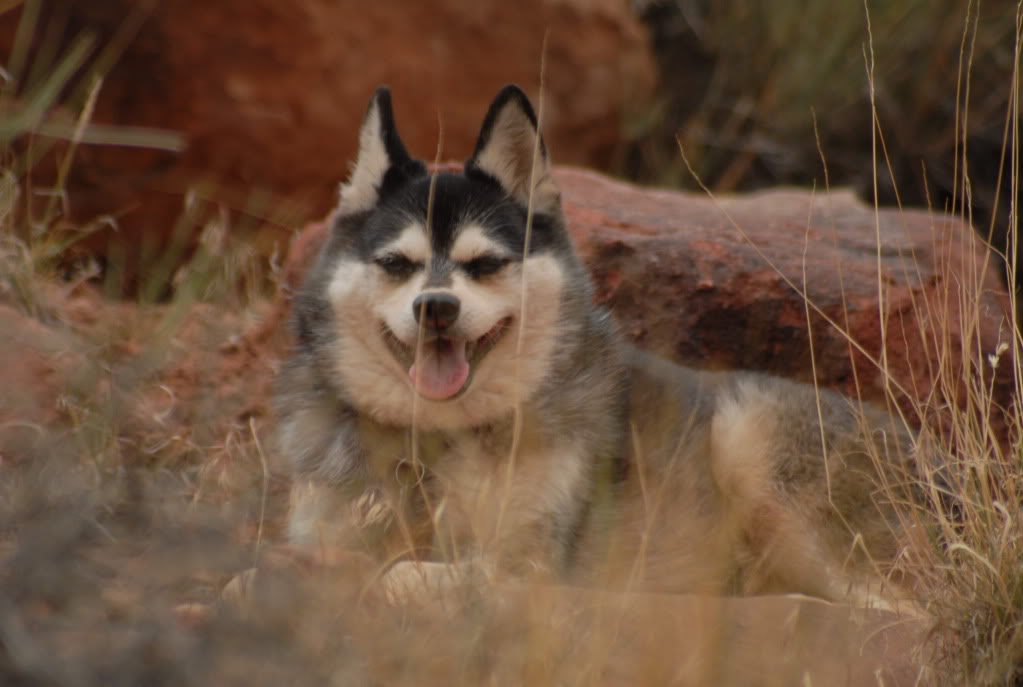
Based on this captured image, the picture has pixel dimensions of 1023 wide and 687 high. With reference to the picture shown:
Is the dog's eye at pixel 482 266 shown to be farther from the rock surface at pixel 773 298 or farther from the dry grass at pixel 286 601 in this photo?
the rock surface at pixel 773 298

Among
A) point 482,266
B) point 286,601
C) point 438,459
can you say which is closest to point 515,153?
point 482,266

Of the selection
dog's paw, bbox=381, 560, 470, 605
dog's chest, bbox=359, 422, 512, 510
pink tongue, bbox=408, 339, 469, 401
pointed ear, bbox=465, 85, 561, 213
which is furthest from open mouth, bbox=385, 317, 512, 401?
dog's paw, bbox=381, 560, 470, 605

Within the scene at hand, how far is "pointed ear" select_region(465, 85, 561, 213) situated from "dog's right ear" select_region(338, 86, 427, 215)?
256 millimetres

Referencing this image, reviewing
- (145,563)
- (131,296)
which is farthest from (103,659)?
(131,296)

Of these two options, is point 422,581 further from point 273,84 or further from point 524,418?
point 273,84

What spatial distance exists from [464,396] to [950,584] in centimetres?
177

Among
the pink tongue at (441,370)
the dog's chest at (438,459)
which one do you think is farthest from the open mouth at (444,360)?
the dog's chest at (438,459)

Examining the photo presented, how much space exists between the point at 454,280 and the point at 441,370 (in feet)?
1.07

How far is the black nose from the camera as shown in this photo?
4.10 m

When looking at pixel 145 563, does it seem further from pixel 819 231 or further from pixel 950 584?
pixel 819 231

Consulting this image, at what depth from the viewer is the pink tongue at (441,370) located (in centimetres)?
427

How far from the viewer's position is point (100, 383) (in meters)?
4.42

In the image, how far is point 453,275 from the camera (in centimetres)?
434

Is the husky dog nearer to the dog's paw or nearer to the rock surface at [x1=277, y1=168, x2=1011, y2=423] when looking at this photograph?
the dog's paw
